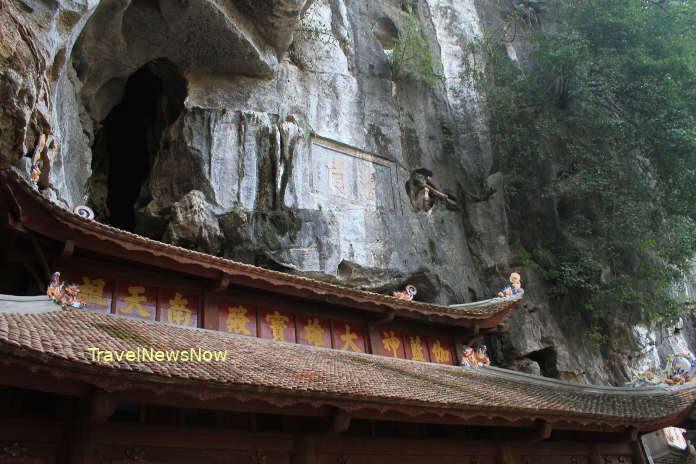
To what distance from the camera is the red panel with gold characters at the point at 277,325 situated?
1021 cm

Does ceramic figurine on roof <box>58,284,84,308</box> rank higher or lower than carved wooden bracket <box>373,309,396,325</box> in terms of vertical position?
lower

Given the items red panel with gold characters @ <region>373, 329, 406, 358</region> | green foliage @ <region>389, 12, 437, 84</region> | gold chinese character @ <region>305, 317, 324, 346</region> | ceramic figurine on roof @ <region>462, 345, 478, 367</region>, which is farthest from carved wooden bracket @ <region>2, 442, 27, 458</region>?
green foliage @ <region>389, 12, 437, 84</region>

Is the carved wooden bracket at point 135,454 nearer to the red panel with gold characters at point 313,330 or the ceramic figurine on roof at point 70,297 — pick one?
the ceramic figurine on roof at point 70,297

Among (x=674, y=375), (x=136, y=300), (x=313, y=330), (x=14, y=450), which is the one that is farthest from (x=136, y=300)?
(x=674, y=375)

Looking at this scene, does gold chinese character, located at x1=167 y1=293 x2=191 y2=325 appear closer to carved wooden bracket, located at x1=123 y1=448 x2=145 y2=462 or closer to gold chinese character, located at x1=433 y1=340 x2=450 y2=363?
carved wooden bracket, located at x1=123 y1=448 x2=145 y2=462

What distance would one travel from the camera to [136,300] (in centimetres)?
903

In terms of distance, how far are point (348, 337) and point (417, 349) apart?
193 cm

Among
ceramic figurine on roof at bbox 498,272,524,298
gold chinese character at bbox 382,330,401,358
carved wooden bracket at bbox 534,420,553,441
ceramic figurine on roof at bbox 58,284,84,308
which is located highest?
ceramic figurine on roof at bbox 498,272,524,298

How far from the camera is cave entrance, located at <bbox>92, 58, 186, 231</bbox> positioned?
17953mm

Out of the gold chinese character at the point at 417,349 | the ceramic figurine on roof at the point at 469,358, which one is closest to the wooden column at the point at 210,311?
the gold chinese character at the point at 417,349

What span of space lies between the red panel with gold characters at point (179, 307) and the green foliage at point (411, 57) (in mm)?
13857

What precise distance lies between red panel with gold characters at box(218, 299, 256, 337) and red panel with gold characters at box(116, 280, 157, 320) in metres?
1.19

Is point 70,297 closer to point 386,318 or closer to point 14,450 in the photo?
point 14,450

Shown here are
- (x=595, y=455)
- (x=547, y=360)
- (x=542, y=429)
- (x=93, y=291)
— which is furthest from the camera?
(x=547, y=360)
